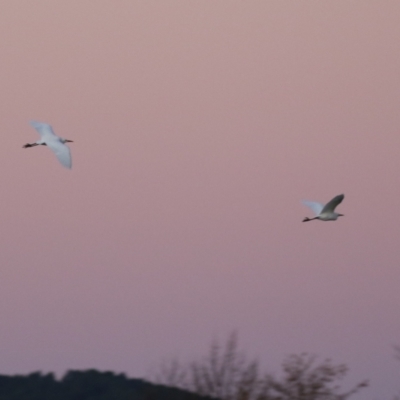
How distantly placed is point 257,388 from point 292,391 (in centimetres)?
61

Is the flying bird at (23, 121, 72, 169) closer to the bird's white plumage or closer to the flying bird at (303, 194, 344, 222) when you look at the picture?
the bird's white plumage

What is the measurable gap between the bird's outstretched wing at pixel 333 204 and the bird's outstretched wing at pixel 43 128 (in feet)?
18.6

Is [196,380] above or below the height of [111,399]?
below

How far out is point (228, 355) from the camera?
70.4ft

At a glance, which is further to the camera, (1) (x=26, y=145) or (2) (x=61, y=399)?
(2) (x=61, y=399)

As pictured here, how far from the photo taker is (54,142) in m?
21.6

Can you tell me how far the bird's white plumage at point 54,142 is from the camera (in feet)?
66.8

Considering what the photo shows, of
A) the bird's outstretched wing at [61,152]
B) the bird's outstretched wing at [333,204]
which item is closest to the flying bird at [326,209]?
the bird's outstretched wing at [333,204]

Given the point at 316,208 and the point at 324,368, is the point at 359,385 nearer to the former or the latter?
the point at 324,368

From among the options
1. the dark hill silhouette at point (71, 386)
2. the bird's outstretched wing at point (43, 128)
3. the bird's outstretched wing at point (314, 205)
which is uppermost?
the dark hill silhouette at point (71, 386)

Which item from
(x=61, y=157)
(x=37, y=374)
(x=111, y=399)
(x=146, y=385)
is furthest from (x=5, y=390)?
(x=61, y=157)

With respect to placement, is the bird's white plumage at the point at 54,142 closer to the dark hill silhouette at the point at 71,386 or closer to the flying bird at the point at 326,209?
the flying bird at the point at 326,209

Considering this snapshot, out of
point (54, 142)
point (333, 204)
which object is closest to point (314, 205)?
point (333, 204)

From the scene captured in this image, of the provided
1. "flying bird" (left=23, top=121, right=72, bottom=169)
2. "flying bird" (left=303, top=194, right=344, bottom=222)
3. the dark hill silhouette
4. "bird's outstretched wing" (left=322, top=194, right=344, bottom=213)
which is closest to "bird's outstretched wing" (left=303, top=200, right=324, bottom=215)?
"flying bird" (left=303, top=194, right=344, bottom=222)
